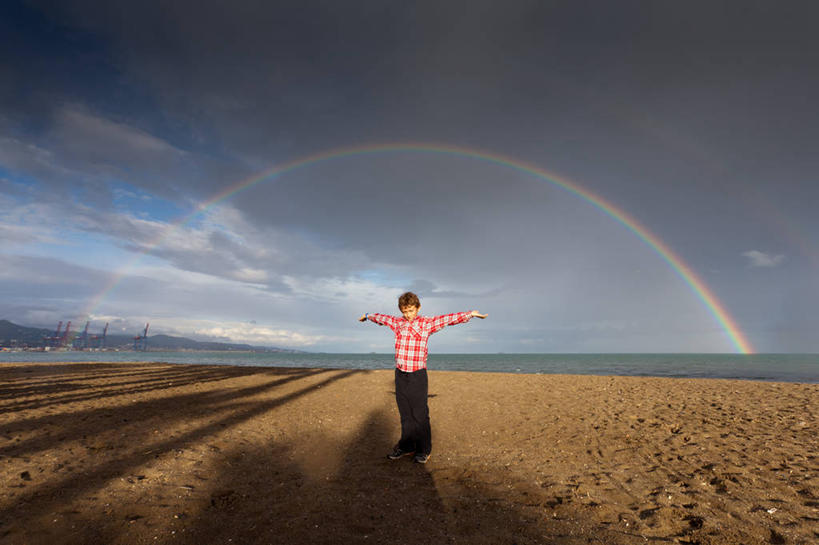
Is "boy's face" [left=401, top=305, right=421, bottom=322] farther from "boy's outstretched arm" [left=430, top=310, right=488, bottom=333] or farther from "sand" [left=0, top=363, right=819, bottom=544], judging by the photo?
"sand" [left=0, top=363, right=819, bottom=544]

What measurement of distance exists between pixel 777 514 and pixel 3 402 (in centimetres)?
1740

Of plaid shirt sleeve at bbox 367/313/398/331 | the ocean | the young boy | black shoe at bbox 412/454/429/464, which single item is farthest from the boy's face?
the ocean

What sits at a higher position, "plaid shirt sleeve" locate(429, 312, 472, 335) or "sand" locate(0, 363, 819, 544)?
"plaid shirt sleeve" locate(429, 312, 472, 335)

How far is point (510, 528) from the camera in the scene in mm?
3695

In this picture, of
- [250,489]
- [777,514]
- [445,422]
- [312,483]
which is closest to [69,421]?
[250,489]

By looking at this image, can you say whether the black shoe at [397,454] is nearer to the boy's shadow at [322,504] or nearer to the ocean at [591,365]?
the boy's shadow at [322,504]

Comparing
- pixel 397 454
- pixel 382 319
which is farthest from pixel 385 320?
pixel 397 454

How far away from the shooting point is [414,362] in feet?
18.7

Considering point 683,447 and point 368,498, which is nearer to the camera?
point 368,498

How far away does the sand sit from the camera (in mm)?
3660

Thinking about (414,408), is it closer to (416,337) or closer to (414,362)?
(414,362)

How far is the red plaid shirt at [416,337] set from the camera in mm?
5688

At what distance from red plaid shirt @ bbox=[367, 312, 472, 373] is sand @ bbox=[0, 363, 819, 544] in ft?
5.33

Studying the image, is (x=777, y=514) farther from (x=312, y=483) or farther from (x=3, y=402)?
(x=3, y=402)
